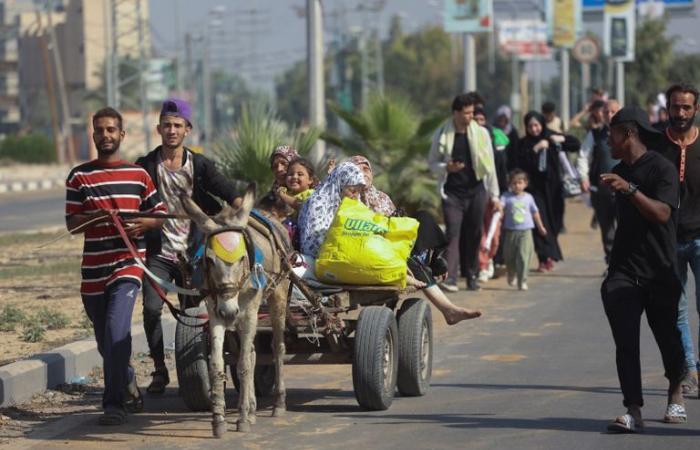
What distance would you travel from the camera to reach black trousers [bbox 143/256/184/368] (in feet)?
33.7

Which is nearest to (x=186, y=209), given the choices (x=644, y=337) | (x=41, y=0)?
(x=644, y=337)

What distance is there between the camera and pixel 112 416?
9.21 metres

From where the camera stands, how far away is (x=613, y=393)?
10.3 metres

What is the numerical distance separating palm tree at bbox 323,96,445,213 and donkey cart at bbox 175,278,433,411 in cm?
1116

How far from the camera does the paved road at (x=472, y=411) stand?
8.66m

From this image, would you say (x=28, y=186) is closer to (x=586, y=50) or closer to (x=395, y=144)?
(x=586, y=50)

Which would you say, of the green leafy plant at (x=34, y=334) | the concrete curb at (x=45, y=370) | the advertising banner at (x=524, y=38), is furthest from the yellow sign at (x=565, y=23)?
the concrete curb at (x=45, y=370)

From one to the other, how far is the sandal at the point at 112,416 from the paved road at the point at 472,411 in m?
0.06

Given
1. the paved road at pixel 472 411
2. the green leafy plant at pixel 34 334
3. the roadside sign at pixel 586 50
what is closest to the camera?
the paved road at pixel 472 411

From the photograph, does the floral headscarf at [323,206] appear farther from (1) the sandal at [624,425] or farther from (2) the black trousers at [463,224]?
(2) the black trousers at [463,224]

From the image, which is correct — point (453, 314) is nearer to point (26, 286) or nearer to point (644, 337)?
point (644, 337)

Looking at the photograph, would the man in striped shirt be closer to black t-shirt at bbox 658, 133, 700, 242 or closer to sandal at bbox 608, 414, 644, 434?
sandal at bbox 608, 414, 644, 434

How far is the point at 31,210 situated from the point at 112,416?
29682 millimetres

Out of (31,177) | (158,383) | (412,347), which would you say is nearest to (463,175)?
(412,347)
